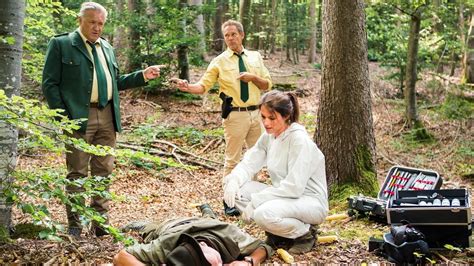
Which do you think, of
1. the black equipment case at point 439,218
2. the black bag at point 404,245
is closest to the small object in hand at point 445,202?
the black equipment case at point 439,218

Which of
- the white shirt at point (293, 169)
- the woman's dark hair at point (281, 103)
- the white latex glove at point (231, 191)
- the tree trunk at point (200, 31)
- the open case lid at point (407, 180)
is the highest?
the tree trunk at point (200, 31)

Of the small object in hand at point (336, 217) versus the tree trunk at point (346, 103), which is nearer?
the small object in hand at point (336, 217)

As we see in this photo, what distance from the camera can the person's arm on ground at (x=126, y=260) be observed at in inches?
127

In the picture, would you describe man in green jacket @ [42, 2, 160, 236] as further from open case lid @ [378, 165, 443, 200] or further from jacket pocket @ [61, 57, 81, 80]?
open case lid @ [378, 165, 443, 200]

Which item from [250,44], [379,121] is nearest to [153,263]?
[379,121]

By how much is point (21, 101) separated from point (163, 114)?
8.40m

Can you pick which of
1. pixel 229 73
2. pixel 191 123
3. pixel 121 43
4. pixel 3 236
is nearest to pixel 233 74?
pixel 229 73

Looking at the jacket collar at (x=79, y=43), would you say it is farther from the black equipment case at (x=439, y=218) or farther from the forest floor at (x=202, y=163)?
the black equipment case at (x=439, y=218)

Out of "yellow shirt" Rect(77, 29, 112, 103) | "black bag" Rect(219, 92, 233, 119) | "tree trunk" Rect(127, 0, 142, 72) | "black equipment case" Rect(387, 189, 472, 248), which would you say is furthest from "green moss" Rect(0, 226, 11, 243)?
"tree trunk" Rect(127, 0, 142, 72)

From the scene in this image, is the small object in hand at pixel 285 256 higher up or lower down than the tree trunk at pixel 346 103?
lower down

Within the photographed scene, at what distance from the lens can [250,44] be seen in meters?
27.1

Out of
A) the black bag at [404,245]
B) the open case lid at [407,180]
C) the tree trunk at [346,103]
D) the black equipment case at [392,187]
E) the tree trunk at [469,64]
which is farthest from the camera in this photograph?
the tree trunk at [469,64]

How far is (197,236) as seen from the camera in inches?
134

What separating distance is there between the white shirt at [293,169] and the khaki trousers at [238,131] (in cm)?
131
